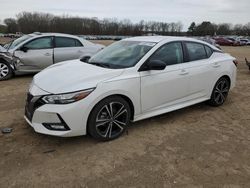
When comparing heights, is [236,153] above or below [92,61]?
below

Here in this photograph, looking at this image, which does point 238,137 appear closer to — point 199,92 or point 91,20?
point 199,92

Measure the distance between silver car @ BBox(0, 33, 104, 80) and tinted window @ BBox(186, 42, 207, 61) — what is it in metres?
4.57

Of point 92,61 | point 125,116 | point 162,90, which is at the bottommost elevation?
point 125,116

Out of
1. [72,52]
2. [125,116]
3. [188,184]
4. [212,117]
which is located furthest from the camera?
[72,52]

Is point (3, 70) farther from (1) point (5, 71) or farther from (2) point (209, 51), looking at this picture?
(2) point (209, 51)

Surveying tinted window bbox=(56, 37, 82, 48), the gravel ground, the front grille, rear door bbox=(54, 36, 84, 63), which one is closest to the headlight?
the front grille

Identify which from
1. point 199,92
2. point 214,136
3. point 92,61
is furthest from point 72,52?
point 214,136

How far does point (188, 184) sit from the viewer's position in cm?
326

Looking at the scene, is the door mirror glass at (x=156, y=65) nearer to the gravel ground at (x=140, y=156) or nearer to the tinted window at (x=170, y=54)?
the tinted window at (x=170, y=54)

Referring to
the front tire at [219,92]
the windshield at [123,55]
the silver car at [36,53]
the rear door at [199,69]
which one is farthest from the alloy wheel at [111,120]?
the silver car at [36,53]

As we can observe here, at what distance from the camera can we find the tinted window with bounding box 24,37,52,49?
9.14m

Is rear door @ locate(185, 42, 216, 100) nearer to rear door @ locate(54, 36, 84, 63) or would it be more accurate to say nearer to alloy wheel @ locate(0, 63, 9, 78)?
rear door @ locate(54, 36, 84, 63)

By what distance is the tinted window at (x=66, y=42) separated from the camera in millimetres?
9539

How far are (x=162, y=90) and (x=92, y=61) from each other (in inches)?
53.5
